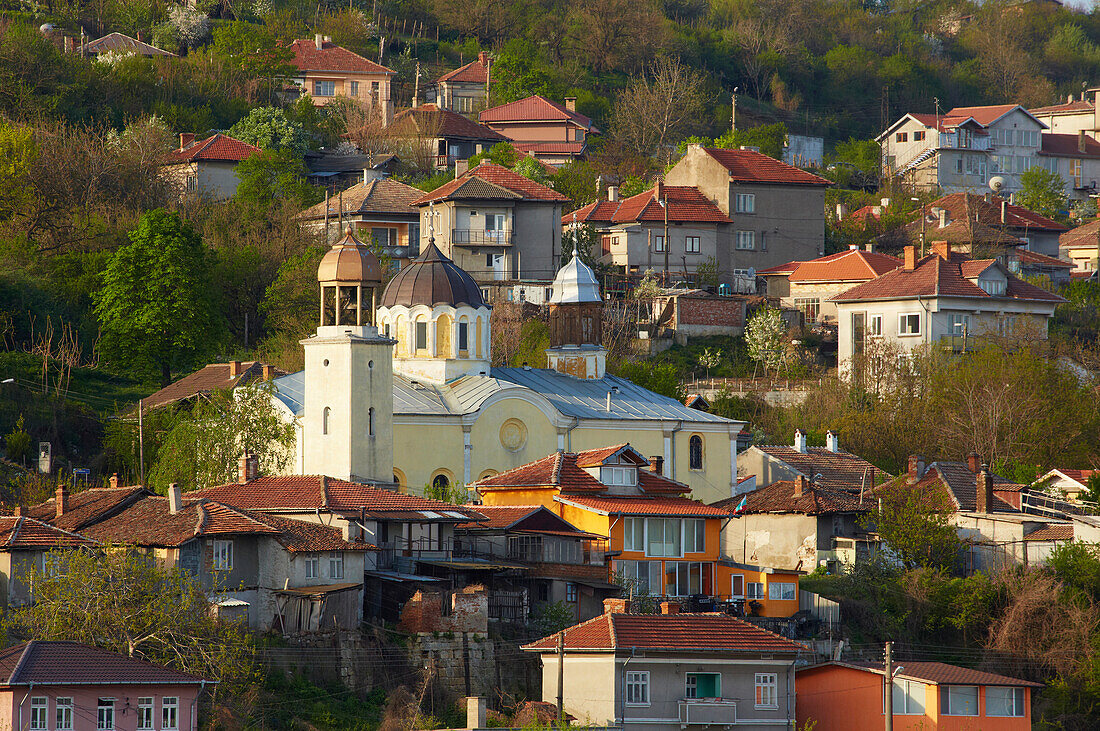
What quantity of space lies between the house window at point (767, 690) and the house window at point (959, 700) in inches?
172

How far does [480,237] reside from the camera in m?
68.1

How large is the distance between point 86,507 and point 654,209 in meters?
39.5

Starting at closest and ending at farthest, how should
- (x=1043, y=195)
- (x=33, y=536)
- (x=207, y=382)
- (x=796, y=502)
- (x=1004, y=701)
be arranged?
(x=33, y=536) → (x=1004, y=701) → (x=796, y=502) → (x=207, y=382) → (x=1043, y=195)

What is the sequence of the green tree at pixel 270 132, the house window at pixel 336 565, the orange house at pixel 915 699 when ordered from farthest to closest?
the green tree at pixel 270 132
the orange house at pixel 915 699
the house window at pixel 336 565

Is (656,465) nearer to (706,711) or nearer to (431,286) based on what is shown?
(431,286)

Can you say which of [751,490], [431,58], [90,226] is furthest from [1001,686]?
[431,58]

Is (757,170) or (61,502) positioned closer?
(61,502)

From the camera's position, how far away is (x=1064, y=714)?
40.2 meters

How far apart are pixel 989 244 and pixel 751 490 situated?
92.8ft

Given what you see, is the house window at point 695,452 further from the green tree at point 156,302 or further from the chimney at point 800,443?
the green tree at point 156,302

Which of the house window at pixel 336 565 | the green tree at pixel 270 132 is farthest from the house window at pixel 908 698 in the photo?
the green tree at pixel 270 132

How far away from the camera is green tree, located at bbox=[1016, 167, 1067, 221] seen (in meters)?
90.1

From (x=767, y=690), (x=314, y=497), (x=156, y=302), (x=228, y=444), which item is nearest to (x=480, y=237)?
(x=156, y=302)

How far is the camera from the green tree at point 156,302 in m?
55.8
